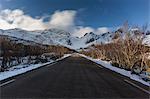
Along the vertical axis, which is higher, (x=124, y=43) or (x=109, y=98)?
(x=124, y=43)

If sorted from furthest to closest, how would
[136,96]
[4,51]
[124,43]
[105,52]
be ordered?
[105,52], [124,43], [4,51], [136,96]

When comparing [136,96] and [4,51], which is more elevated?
[4,51]

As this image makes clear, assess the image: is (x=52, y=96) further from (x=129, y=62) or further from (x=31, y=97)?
(x=129, y=62)

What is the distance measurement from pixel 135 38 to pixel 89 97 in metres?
21.7

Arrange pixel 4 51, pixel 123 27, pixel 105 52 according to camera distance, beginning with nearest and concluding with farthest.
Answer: pixel 4 51, pixel 123 27, pixel 105 52

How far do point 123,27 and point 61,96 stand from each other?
25973mm

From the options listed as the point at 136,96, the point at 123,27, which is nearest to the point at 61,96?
the point at 136,96

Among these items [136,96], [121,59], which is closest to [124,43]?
[121,59]

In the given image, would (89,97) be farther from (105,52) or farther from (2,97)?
(105,52)

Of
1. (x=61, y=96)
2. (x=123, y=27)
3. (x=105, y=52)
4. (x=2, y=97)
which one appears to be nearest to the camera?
(x=2, y=97)

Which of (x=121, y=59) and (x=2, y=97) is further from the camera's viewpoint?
(x=121, y=59)

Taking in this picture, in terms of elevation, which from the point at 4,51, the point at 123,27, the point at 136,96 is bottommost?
the point at 136,96

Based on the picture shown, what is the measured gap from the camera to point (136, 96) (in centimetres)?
1022

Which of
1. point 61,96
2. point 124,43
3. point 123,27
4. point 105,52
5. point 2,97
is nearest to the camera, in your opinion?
point 2,97
